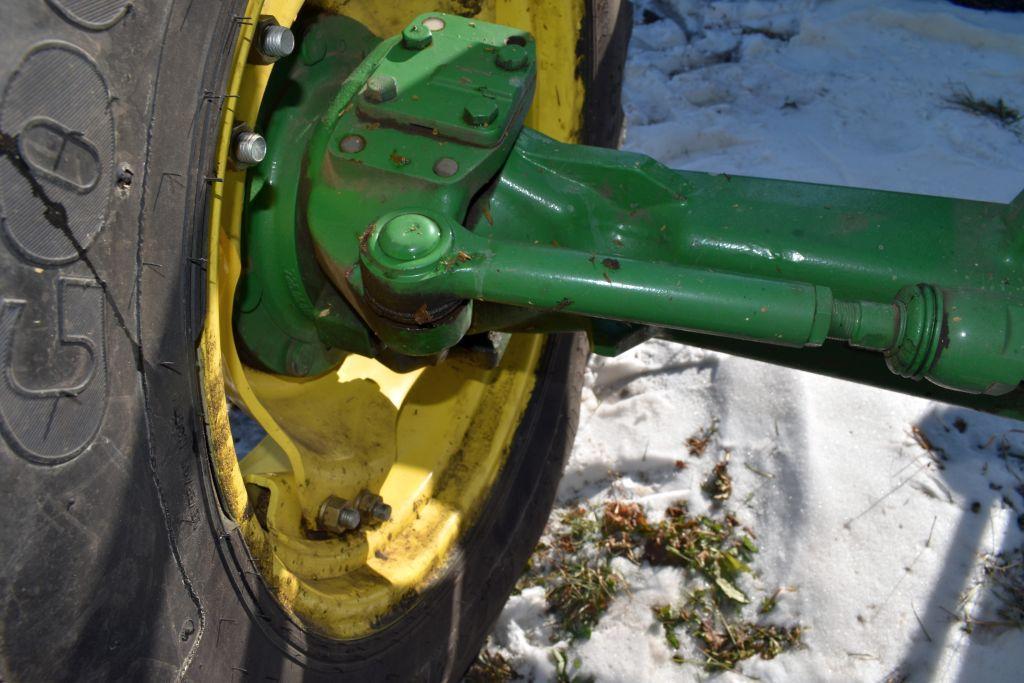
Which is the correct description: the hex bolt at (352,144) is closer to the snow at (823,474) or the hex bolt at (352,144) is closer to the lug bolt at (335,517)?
the lug bolt at (335,517)

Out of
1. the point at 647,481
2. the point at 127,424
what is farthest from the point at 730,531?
the point at 127,424

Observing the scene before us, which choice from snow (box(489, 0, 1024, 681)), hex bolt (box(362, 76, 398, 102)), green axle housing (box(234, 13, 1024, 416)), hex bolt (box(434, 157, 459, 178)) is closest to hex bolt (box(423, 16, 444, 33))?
green axle housing (box(234, 13, 1024, 416))

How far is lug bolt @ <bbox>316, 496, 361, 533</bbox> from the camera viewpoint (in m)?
1.42

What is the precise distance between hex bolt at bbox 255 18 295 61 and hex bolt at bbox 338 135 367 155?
187 millimetres

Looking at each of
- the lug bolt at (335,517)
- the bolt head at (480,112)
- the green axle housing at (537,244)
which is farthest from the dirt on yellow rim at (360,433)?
the bolt head at (480,112)

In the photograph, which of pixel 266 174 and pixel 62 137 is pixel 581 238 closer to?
pixel 266 174

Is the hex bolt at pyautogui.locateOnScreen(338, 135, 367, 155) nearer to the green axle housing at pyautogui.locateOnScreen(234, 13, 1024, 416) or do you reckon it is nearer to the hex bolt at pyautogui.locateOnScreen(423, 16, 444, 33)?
the green axle housing at pyautogui.locateOnScreen(234, 13, 1024, 416)

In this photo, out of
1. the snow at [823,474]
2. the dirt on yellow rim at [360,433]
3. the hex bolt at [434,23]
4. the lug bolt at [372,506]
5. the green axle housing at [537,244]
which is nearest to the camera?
the green axle housing at [537,244]

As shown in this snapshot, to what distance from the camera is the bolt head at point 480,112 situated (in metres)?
1.24

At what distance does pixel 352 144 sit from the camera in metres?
1.23

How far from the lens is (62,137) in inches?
32.1

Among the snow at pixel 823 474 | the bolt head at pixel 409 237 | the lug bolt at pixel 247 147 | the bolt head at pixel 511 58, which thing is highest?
the bolt head at pixel 511 58

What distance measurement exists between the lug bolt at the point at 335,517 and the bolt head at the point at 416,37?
69 centimetres

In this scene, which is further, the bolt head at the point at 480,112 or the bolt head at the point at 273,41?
the bolt head at the point at 480,112
